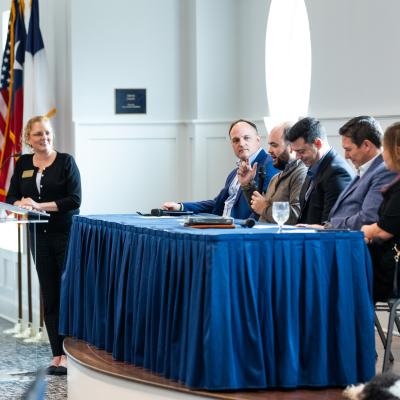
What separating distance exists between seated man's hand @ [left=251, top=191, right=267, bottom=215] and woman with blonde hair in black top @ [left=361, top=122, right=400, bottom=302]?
1.06 m

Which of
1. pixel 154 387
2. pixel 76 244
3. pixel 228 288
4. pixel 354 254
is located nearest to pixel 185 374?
pixel 154 387

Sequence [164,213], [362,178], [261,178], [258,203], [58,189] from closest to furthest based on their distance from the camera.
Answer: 1. [362,178]
2. [258,203]
3. [164,213]
4. [261,178]
5. [58,189]

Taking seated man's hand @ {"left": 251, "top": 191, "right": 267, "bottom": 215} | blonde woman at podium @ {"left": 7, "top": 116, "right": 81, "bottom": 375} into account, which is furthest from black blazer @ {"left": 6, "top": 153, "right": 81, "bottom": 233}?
seated man's hand @ {"left": 251, "top": 191, "right": 267, "bottom": 215}

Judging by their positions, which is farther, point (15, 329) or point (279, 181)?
point (279, 181)

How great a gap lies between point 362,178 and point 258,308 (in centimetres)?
116

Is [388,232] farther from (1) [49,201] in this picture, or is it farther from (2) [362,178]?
(1) [49,201]

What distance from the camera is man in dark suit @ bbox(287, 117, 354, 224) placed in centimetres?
518

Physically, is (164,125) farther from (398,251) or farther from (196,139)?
(398,251)

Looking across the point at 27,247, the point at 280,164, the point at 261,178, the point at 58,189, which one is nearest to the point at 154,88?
the point at 58,189

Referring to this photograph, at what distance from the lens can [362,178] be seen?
481 cm

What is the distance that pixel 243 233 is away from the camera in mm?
3941

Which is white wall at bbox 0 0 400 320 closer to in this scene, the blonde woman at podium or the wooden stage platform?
the blonde woman at podium

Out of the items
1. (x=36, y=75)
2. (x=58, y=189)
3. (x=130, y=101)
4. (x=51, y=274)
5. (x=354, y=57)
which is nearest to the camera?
(x=51, y=274)

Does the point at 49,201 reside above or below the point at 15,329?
above
